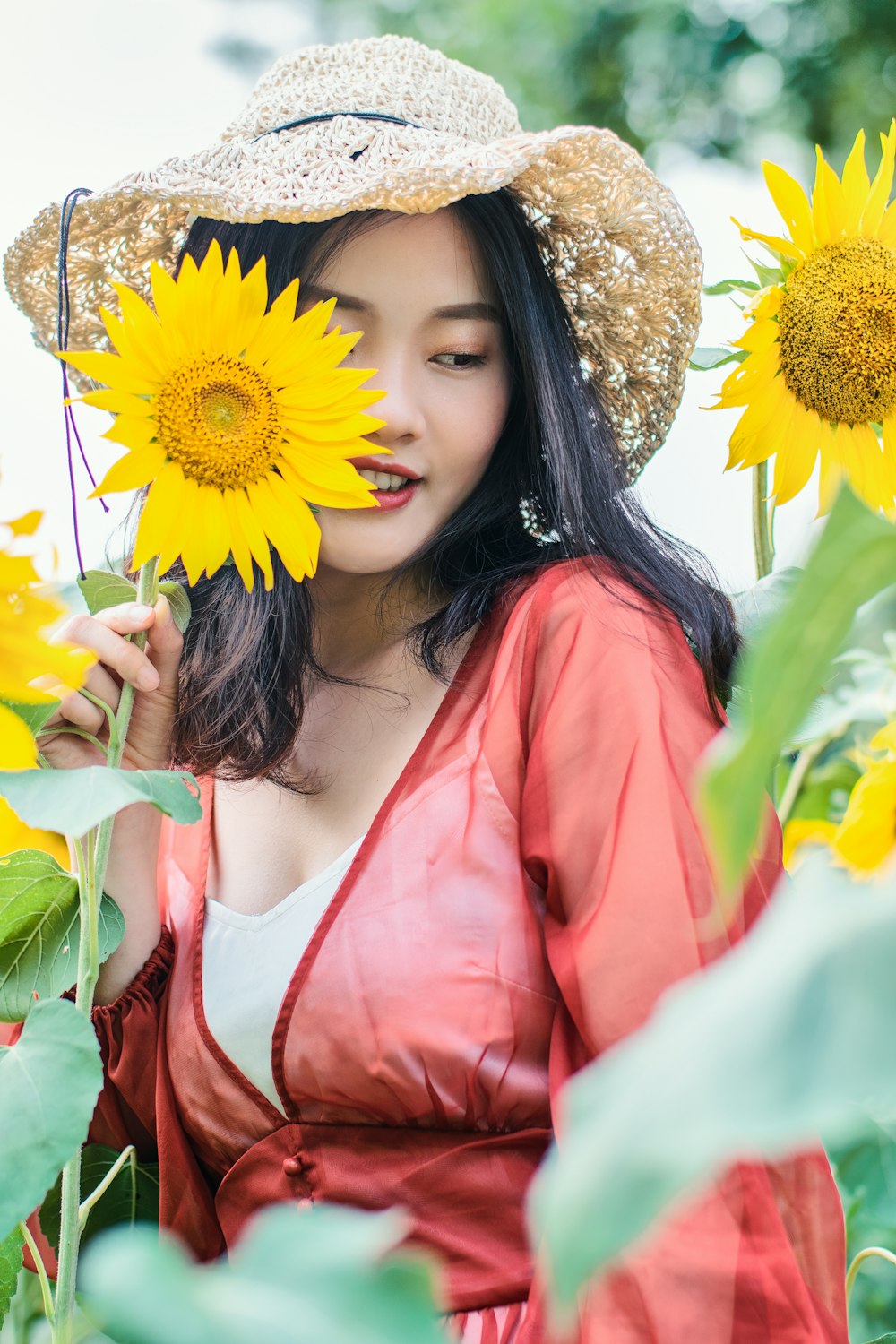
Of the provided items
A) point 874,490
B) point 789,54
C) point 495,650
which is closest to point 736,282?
point 874,490

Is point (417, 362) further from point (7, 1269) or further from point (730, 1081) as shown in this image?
point (730, 1081)

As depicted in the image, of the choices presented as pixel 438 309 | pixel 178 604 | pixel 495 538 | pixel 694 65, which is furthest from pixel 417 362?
pixel 694 65

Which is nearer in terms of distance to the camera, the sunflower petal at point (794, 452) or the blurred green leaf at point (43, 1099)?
the blurred green leaf at point (43, 1099)

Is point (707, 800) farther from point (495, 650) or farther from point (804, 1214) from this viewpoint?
point (495, 650)

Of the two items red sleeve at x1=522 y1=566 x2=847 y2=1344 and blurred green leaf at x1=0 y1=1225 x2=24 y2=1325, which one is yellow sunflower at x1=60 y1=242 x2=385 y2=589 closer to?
red sleeve at x1=522 y1=566 x2=847 y2=1344

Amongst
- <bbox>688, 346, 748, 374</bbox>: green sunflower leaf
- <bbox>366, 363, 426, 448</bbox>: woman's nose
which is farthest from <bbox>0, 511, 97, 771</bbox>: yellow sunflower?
<bbox>688, 346, 748, 374</bbox>: green sunflower leaf

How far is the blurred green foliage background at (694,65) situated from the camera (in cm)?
439

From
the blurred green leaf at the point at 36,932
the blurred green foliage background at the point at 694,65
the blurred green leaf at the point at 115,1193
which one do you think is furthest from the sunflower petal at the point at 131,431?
the blurred green foliage background at the point at 694,65

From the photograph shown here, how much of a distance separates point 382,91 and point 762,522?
1.39ft

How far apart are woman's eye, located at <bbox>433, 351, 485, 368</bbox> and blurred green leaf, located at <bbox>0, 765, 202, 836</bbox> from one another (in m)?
0.50

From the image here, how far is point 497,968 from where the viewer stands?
0.87 meters

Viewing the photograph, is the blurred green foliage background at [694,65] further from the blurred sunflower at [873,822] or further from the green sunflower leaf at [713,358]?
the blurred sunflower at [873,822]

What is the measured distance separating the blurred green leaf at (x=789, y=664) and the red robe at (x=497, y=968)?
562 millimetres

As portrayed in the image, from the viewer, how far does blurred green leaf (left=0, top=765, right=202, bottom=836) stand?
0.55 metres
